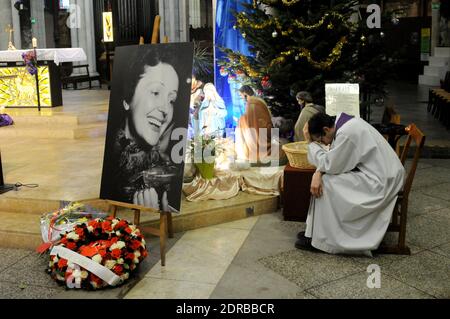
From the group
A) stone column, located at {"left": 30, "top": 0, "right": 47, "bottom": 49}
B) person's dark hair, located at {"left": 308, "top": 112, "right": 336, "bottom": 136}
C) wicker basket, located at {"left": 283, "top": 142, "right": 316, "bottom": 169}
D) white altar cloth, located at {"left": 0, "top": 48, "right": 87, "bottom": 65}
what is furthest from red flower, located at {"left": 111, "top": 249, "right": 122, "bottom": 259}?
stone column, located at {"left": 30, "top": 0, "right": 47, "bottom": 49}

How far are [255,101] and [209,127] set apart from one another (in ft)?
2.65

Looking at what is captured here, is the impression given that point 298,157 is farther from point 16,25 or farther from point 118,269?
point 16,25

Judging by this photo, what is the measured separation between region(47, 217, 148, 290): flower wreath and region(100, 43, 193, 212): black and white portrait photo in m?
0.33

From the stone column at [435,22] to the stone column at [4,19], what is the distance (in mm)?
14617

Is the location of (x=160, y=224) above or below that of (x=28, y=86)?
below

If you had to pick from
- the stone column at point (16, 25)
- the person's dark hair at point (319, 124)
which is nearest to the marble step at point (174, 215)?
the person's dark hair at point (319, 124)

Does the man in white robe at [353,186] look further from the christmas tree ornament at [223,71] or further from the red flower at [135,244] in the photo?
the christmas tree ornament at [223,71]

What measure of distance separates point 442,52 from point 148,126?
17857 millimetres

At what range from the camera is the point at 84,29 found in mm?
18141

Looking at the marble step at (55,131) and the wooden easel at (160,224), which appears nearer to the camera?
the wooden easel at (160,224)

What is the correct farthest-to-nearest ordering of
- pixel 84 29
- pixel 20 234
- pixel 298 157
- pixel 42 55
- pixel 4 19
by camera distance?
pixel 84 29 → pixel 4 19 → pixel 42 55 → pixel 298 157 → pixel 20 234

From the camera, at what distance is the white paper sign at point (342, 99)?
6.00 m

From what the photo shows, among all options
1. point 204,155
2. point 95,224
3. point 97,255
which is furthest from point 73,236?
point 204,155

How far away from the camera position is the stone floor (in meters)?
4.08
